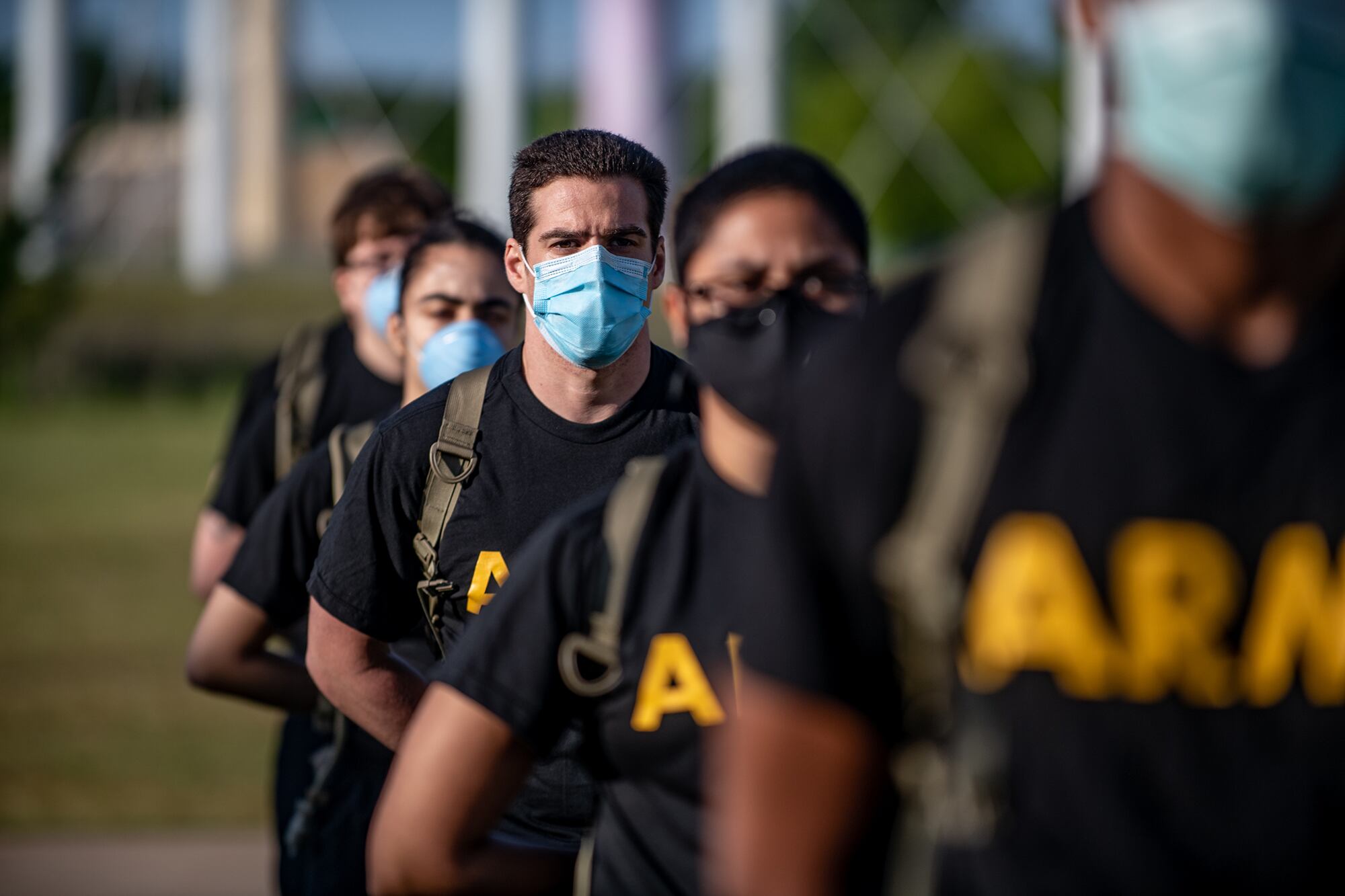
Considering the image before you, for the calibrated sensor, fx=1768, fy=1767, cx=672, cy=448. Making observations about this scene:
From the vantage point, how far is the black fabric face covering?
2381 mm

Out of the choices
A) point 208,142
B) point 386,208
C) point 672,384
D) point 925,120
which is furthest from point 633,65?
point 925,120

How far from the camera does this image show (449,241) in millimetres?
4457

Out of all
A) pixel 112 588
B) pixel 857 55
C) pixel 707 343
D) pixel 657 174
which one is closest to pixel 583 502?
pixel 707 343

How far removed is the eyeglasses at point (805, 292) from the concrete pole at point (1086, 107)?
38 cm

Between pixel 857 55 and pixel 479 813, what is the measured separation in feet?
218

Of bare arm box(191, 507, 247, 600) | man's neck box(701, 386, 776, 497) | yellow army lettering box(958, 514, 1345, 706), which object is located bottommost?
bare arm box(191, 507, 247, 600)

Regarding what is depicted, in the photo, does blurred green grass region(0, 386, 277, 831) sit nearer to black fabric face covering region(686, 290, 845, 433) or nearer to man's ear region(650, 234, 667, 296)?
man's ear region(650, 234, 667, 296)

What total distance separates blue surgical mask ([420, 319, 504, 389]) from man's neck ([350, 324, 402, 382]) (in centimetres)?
78

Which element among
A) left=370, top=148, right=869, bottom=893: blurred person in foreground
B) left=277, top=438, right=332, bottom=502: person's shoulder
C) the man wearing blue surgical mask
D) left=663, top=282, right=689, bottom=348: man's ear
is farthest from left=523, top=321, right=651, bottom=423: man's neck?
left=370, top=148, right=869, bottom=893: blurred person in foreground

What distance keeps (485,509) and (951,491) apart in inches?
75.9

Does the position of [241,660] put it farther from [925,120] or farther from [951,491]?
[925,120]

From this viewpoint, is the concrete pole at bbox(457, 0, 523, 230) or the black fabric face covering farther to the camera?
the concrete pole at bbox(457, 0, 523, 230)

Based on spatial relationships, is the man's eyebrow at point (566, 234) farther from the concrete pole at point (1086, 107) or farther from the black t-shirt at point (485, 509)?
the concrete pole at point (1086, 107)

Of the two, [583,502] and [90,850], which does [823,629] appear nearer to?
[583,502]
